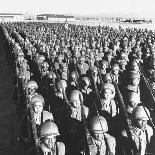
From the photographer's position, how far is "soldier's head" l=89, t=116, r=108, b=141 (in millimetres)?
7391

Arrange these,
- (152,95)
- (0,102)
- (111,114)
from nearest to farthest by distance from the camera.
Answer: (111,114), (152,95), (0,102)

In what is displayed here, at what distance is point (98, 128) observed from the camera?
7.51 m

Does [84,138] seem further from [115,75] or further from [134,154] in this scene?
[115,75]

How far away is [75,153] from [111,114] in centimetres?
205

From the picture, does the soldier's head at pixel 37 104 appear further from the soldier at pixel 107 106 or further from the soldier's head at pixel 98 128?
the soldier's head at pixel 98 128

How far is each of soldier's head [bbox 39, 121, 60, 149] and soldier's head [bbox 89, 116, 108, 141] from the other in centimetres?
83

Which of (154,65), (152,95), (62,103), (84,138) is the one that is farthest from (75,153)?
(154,65)

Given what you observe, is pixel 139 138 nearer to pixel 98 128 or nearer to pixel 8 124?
pixel 98 128

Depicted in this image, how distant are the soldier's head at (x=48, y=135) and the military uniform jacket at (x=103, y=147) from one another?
815mm

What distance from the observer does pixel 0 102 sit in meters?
16.4

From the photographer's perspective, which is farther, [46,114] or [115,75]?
[115,75]

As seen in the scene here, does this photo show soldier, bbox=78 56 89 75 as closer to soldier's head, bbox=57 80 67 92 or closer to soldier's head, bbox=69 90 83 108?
soldier's head, bbox=57 80 67 92

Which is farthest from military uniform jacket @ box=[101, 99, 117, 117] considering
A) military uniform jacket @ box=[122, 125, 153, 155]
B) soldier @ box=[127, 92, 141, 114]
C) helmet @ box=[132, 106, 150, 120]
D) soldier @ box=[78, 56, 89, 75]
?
soldier @ box=[78, 56, 89, 75]

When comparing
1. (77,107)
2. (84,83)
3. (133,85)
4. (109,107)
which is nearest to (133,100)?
(109,107)
